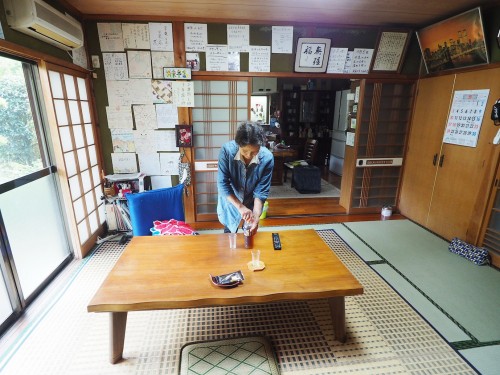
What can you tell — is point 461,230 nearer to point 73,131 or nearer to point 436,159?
point 436,159

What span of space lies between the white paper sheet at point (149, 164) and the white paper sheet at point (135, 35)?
4.39ft

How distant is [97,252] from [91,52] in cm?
240

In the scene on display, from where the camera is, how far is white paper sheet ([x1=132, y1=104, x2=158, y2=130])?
11.6 ft

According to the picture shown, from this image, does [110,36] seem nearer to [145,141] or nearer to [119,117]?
[119,117]

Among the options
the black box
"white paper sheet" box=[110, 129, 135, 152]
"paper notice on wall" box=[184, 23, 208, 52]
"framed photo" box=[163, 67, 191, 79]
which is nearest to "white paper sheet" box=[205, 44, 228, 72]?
"paper notice on wall" box=[184, 23, 208, 52]

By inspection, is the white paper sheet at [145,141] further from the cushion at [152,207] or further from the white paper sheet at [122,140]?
the cushion at [152,207]

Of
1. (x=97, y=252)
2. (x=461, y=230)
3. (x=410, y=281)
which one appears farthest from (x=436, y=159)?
(x=97, y=252)

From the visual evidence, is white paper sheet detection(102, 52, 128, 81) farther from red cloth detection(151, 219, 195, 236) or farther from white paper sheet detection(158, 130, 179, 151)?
red cloth detection(151, 219, 195, 236)

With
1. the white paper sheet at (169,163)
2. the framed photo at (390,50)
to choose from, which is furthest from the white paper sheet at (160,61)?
the framed photo at (390,50)

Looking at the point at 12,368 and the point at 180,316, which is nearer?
the point at 12,368

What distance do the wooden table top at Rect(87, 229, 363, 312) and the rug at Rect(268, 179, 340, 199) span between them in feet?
9.93

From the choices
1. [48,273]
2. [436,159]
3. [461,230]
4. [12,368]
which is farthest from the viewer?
[436,159]

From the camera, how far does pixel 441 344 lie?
6.12ft

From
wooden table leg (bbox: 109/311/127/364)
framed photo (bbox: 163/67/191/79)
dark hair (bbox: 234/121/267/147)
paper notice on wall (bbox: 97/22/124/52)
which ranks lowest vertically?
wooden table leg (bbox: 109/311/127/364)
